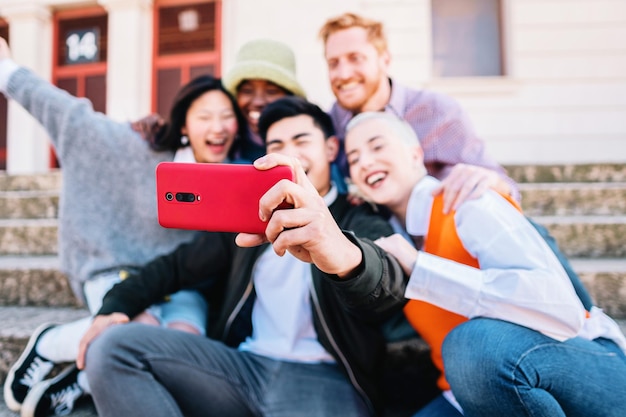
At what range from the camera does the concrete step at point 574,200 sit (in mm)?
2457

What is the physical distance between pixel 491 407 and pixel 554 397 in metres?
0.16

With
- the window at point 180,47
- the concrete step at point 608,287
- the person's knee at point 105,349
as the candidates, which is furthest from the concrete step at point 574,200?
the window at point 180,47

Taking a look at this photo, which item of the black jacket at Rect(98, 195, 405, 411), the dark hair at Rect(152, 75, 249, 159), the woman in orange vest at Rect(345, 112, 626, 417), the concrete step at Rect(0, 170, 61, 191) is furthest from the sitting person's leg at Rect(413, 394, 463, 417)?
the concrete step at Rect(0, 170, 61, 191)

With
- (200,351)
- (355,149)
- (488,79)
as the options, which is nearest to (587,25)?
(488,79)

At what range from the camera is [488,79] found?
A: 178 inches

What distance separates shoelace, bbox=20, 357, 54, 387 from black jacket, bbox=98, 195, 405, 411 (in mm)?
382

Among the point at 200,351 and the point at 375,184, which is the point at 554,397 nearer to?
the point at 375,184

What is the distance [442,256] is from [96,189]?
5.12 ft

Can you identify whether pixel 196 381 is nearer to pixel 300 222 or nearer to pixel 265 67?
pixel 300 222

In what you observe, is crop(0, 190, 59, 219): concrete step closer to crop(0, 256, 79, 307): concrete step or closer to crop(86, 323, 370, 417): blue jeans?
crop(0, 256, 79, 307): concrete step

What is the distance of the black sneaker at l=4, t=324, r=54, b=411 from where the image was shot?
1435 mm

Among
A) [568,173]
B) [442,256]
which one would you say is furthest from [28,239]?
[568,173]

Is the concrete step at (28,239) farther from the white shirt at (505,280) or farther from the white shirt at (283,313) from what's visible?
the white shirt at (505,280)

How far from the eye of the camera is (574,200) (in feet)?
8.16
